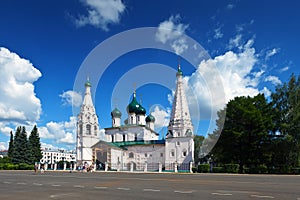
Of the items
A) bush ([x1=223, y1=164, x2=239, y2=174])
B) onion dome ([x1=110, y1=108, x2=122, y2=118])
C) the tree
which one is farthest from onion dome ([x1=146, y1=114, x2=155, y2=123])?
bush ([x1=223, y1=164, x2=239, y2=174])

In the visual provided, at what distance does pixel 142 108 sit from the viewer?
63469 mm

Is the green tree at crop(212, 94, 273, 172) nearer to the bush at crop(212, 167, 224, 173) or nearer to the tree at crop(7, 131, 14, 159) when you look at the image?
the bush at crop(212, 167, 224, 173)

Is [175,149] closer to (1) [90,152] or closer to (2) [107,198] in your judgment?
(1) [90,152]

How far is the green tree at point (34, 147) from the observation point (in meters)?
56.4

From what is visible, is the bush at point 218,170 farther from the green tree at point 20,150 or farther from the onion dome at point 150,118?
the green tree at point 20,150

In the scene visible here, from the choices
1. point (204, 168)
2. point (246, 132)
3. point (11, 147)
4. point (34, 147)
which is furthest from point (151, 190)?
point (11, 147)

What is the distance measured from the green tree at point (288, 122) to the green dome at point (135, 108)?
3350 cm

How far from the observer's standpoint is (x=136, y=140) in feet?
194

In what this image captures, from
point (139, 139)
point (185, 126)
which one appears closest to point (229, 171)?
point (185, 126)

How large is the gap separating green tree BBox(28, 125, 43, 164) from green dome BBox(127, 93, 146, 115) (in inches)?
930

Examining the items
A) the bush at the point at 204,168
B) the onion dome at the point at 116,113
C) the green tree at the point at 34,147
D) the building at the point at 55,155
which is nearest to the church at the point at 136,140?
the onion dome at the point at 116,113

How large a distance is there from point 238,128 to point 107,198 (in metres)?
28.3

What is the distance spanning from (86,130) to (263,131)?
124 ft

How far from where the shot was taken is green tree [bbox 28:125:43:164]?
185ft
